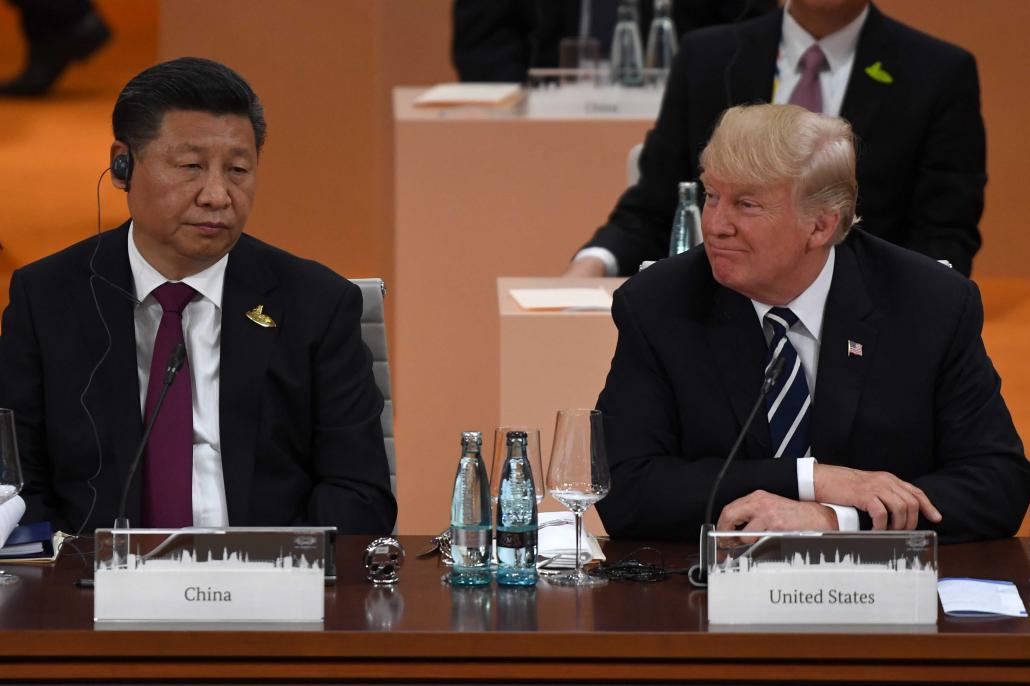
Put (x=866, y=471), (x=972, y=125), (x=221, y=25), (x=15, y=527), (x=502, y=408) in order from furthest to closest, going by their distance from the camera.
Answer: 1. (x=221, y=25)
2. (x=972, y=125)
3. (x=502, y=408)
4. (x=866, y=471)
5. (x=15, y=527)

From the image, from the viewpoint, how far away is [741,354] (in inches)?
91.7

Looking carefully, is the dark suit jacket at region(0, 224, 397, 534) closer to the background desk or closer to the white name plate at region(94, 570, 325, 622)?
the white name plate at region(94, 570, 325, 622)

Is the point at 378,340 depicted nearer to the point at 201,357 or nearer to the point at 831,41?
the point at 201,357

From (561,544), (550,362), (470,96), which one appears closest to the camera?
(561,544)

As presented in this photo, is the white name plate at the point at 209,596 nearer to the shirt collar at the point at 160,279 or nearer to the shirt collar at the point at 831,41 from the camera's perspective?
the shirt collar at the point at 160,279

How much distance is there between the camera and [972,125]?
3.47 m

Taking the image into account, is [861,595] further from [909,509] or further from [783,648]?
[909,509]

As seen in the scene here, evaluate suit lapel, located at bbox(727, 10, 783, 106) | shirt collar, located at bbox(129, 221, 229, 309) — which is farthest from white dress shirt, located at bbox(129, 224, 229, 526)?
suit lapel, located at bbox(727, 10, 783, 106)

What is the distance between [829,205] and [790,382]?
266 millimetres

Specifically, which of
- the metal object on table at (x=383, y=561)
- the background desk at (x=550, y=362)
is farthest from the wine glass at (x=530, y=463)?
the background desk at (x=550, y=362)

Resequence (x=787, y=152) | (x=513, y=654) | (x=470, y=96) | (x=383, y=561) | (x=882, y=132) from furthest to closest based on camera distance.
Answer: (x=470, y=96)
(x=882, y=132)
(x=787, y=152)
(x=383, y=561)
(x=513, y=654)

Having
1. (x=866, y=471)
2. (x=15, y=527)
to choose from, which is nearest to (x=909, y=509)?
(x=866, y=471)

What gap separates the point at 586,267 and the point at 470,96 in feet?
4.47

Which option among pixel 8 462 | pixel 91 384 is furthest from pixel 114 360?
pixel 8 462
